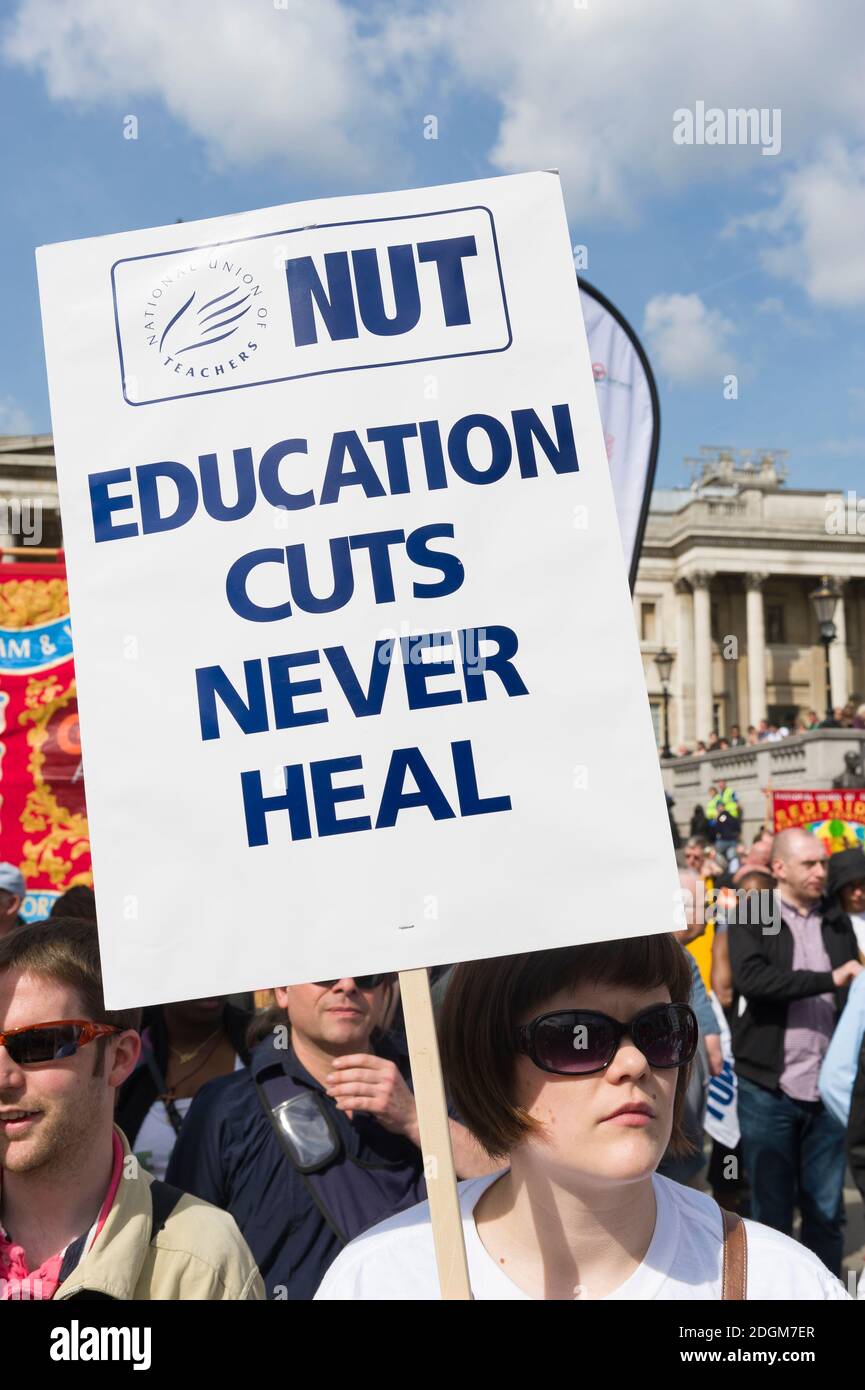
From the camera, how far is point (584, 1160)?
6.18 ft

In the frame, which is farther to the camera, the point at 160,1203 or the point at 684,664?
the point at 684,664

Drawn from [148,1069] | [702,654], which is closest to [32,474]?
[148,1069]

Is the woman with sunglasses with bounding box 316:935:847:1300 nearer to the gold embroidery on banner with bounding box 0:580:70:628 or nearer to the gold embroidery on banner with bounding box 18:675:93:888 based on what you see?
the gold embroidery on banner with bounding box 18:675:93:888

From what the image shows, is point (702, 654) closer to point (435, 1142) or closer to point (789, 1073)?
point (789, 1073)

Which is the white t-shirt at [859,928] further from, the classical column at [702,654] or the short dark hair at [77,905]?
the classical column at [702,654]

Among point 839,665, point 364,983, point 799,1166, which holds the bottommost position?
point 799,1166

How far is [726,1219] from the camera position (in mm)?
1946

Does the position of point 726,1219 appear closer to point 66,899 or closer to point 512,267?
point 512,267

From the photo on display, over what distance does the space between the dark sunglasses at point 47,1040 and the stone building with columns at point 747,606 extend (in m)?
63.4

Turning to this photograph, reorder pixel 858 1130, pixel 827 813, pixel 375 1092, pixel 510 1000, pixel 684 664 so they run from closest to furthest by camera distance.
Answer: pixel 510 1000, pixel 375 1092, pixel 858 1130, pixel 827 813, pixel 684 664

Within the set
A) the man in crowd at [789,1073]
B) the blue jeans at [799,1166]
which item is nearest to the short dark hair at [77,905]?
the man in crowd at [789,1073]

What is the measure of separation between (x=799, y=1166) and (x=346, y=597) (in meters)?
4.16

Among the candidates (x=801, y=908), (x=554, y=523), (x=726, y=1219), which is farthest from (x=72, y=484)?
(x=801, y=908)
